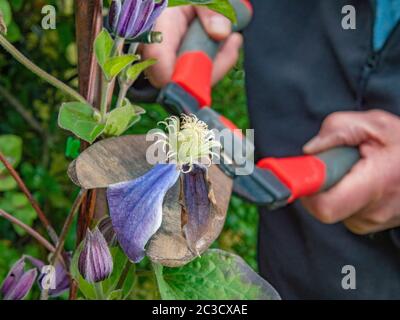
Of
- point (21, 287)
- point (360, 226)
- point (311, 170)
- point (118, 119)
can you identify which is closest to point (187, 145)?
point (118, 119)

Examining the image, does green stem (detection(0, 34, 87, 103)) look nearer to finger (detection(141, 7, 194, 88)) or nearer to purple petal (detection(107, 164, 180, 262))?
purple petal (detection(107, 164, 180, 262))

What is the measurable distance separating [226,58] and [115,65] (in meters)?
0.47

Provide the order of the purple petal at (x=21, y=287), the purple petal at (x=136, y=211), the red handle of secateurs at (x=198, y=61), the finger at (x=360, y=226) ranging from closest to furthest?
the purple petal at (x=136, y=211), the purple petal at (x=21, y=287), the red handle of secateurs at (x=198, y=61), the finger at (x=360, y=226)

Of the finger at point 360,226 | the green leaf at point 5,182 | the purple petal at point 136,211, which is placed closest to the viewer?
the purple petal at point 136,211

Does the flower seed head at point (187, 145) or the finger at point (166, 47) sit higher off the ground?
the flower seed head at point (187, 145)

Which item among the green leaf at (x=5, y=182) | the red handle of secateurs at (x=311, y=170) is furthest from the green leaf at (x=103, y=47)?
the red handle of secateurs at (x=311, y=170)

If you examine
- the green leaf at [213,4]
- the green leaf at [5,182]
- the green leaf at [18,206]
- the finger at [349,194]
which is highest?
the green leaf at [213,4]

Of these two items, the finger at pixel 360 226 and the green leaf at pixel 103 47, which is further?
the finger at pixel 360 226

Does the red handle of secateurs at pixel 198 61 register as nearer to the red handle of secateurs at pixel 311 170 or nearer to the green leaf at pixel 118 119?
the red handle of secateurs at pixel 311 170

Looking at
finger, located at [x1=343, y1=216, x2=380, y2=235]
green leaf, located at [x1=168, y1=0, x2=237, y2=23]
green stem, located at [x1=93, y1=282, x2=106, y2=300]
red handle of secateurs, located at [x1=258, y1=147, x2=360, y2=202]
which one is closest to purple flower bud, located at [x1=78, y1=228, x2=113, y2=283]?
green stem, located at [x1=93, y1=282, x2=106, y2=300]

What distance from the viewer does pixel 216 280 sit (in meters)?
0.36

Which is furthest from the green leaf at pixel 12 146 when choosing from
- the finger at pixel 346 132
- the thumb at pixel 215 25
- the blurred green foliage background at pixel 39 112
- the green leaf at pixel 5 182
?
the finger at pixel 346 132

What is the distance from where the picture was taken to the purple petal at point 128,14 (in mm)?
312

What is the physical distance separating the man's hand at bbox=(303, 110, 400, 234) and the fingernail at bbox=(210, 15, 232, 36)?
174 mm
